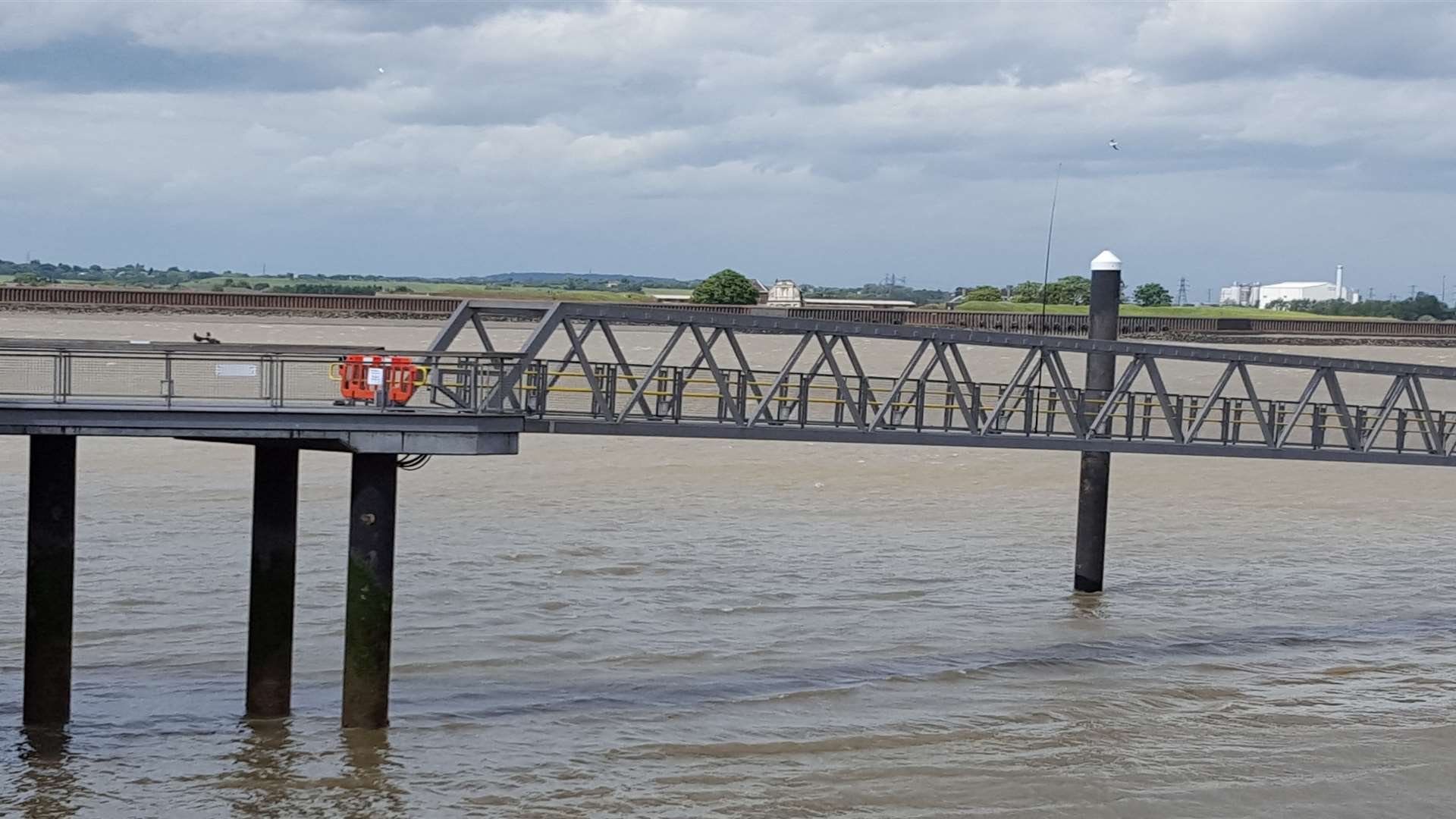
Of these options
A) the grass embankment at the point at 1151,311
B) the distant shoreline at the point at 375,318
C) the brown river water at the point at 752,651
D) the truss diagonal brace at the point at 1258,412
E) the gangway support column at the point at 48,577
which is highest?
the grass embankment at the point at 1151,311

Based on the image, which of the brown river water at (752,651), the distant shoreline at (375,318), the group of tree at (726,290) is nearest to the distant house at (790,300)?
the group of tree at (726,290)

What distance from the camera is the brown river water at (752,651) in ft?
61.7

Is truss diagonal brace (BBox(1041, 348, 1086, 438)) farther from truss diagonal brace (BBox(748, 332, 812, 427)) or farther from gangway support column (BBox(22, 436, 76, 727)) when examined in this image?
gangway support column (BBox(22, 436, 76, 727))

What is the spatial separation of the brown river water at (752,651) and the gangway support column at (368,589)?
495 millimetres

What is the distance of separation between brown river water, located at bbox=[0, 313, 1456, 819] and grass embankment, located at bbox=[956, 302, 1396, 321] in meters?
58.2

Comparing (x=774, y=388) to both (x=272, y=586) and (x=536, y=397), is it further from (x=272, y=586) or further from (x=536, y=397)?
(x=272, y=586)

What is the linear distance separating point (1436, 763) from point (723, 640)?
392 inches

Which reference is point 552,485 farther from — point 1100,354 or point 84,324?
point 84,324

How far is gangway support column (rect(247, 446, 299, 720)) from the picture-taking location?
20203 millimetres

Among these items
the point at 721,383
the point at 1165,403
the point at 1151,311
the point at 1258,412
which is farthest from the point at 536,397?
the point at 1151,311

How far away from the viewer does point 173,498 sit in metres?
35.6

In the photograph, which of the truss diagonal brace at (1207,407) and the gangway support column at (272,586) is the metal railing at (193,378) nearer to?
the gangway support column at (272,586)

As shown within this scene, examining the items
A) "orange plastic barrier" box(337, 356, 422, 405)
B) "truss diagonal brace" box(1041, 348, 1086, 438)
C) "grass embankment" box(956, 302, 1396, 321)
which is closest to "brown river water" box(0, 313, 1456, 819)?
"truss diagonal brace" box(1041, 348, 1086, 438)

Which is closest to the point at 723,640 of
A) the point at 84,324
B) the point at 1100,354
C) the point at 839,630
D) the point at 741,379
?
the point at 839,630
